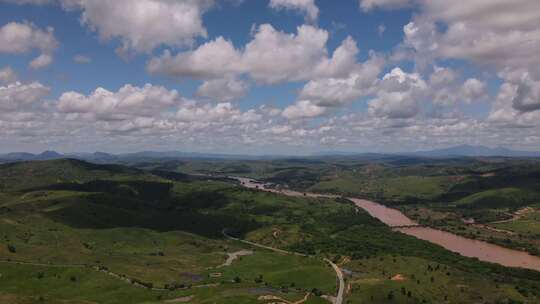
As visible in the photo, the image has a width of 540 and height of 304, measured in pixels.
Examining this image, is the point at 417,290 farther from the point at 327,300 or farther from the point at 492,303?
the point at 327,300

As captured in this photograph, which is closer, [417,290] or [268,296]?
[268,296]

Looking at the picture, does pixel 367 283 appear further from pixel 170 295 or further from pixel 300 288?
pixel 170 295

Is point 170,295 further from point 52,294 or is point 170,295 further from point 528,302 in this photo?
point 528,302

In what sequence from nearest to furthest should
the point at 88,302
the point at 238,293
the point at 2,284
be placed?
the point at 88,302 → the point at 238,293 → the point at 2,284

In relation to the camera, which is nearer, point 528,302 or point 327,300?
point 327,300

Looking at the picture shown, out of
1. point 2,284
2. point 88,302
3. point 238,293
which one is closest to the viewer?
point 88,302

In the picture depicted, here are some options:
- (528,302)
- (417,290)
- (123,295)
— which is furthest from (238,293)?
(528,302)

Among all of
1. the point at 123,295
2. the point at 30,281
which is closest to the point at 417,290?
the point at 123,295
